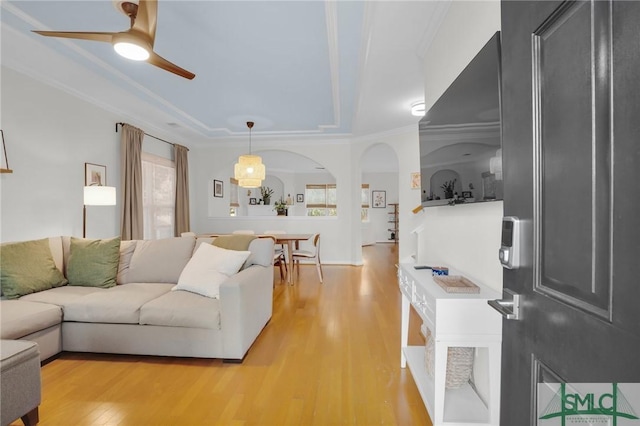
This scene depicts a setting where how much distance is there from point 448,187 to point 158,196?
5.15 m

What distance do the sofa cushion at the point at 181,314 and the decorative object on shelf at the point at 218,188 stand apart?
502cm

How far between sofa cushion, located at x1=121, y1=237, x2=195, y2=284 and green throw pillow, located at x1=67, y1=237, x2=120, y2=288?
0.15m

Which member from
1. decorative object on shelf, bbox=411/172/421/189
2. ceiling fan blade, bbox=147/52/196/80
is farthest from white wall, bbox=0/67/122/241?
decorative object on shelf, bbox=411/172/421/189

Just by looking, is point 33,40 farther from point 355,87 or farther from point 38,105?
point 355,87

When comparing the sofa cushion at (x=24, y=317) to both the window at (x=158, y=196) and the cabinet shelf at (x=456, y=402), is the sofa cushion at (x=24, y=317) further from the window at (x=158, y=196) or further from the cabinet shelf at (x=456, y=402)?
the window at (x=158, y=196)

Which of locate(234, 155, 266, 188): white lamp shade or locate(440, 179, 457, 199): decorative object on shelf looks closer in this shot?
locate(440, 179, 457, 199): decorative object on shelf

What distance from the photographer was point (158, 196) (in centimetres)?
554

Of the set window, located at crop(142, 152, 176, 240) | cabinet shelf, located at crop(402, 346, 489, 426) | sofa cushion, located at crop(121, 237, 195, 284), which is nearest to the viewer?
cabinet shelf, located at crop(402, 346, 489, 426)

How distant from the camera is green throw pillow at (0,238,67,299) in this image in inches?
99.1

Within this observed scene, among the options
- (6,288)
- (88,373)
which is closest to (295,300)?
(88,373)

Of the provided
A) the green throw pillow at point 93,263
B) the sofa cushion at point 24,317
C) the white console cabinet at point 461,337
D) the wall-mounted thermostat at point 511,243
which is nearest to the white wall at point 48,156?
the green throw pillow at point 93,263

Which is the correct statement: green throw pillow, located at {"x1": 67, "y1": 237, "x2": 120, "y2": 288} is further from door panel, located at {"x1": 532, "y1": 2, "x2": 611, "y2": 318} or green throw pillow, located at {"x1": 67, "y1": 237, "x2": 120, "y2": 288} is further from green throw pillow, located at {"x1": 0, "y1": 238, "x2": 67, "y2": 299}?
door panel, located at {"x1": 532, "y1": 2, "x2": 611, "y2": 318}

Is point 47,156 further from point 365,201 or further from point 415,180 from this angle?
point 365,201

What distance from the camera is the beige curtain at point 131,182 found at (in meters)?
4.49
